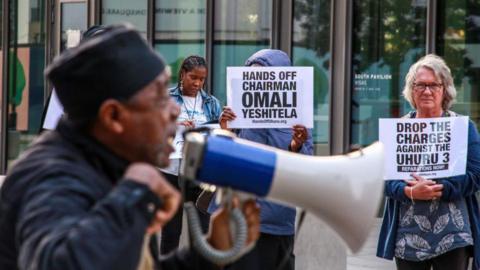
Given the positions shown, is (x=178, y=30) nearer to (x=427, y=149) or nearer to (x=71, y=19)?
(x=71, y=19)

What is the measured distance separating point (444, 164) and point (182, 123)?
2.90 m

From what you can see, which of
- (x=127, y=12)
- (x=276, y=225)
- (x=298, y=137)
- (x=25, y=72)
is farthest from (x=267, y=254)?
(x=25, y=72)

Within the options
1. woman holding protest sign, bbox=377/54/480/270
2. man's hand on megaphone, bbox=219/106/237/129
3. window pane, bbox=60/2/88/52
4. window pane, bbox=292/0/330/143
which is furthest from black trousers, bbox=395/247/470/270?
window pane, bbox=60/2/88/52

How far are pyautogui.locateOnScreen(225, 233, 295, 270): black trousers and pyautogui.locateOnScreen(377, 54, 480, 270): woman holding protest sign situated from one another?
812 millimetres

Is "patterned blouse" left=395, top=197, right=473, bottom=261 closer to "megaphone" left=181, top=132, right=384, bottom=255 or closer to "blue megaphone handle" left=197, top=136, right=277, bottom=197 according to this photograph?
"megaphone" left=181, top=132, right=384, bottom=255

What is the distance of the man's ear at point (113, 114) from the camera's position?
2.38 meters

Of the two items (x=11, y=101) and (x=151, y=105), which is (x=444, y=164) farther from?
(x=11, y=101)

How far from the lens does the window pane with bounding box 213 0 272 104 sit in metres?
14.6

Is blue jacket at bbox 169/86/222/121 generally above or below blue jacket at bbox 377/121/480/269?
above

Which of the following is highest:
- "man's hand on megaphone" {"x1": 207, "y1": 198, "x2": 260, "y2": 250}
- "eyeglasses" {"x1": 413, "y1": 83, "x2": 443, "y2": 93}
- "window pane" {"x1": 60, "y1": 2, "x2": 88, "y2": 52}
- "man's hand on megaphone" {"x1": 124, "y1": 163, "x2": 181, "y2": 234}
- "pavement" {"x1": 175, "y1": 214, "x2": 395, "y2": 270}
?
"window pane" {"x1": 60, "y1": 2, "x2": 88, "y2": 52}

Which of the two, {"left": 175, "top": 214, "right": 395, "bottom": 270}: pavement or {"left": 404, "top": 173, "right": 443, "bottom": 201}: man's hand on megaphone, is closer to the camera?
{"left": 404, "top": 173, "right": 443, "bottom": 201}: man's hand on megaphone

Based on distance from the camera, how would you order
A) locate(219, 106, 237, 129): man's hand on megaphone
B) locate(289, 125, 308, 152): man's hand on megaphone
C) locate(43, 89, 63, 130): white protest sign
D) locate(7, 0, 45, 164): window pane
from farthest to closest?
locate(7, 0, 45, 164): window pane < locate(219, 106, 237, 129): man's hand on megaphone < locate(289, 125, 308, 152): man's hand on megaphone < locate(43, 89, 63, 130): white protest sign

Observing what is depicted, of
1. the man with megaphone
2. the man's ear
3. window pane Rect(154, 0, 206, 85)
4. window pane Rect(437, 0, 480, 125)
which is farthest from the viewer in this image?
window pane Rect(154, 0, 206, 85)

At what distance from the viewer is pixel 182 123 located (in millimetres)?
8312
